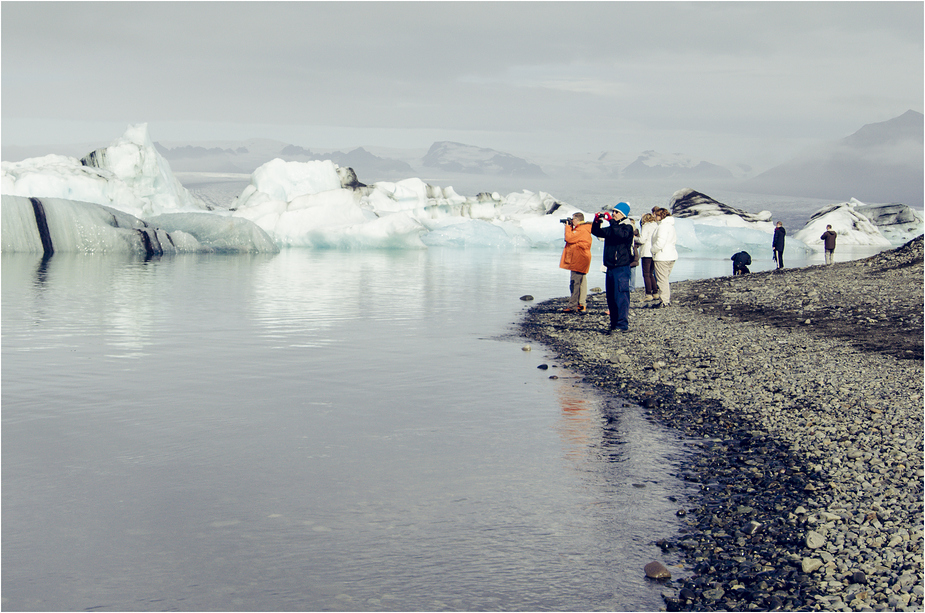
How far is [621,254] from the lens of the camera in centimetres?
1134

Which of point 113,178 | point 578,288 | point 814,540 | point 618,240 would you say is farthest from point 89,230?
point 814,540

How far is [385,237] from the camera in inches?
1711

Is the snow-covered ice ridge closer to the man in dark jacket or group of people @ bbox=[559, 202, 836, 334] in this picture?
group of people @ bbox=[559, 202, 836, 334]

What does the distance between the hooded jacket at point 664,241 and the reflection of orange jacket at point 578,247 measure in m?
1.37

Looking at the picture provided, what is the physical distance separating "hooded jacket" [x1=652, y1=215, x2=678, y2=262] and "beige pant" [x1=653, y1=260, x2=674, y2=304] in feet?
0.64

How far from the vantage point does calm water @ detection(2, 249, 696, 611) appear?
12.7 ft

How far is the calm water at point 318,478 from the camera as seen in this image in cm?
388

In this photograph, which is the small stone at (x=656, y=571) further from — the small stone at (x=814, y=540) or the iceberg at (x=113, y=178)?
the iceberg at (x=113, y=178)

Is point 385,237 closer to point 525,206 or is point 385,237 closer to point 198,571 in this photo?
point 525,206

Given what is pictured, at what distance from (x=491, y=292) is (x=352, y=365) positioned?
1066cm

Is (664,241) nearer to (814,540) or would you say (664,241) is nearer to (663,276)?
(663,276)

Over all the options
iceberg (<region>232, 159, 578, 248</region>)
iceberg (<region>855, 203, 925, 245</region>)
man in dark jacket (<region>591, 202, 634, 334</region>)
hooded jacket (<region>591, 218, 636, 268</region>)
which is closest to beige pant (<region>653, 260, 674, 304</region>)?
man in dark jacket (<region>591, 202, 634, 334</region>)

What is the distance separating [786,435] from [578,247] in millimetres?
7080

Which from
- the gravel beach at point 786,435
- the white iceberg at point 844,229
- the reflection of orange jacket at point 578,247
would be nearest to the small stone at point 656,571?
the gravel beach at point 786,435
